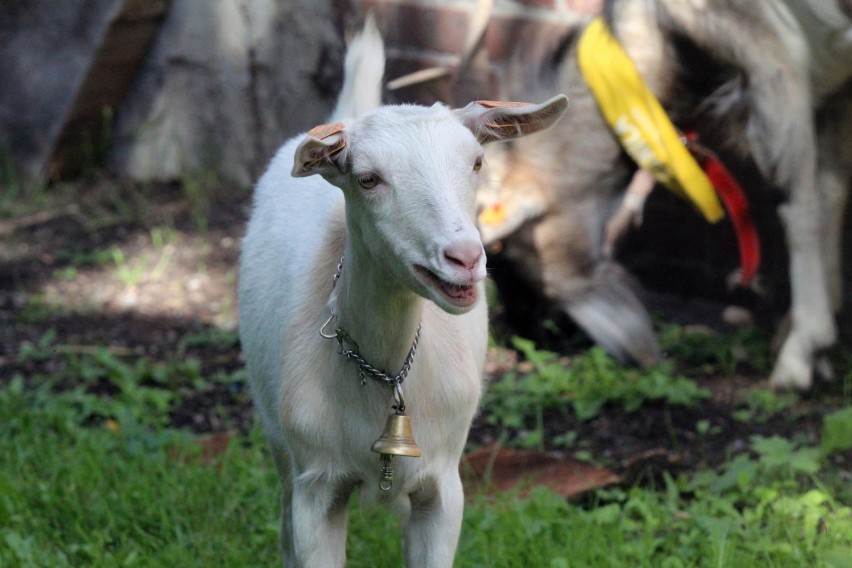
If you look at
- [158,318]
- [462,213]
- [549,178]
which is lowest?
[158,318]

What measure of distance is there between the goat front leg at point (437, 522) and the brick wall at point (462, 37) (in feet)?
7.61

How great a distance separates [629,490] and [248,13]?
355 cm

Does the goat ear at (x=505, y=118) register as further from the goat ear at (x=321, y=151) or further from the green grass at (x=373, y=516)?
the green grass at (x=373, y=516)

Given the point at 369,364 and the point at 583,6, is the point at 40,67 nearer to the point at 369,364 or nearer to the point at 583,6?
the point at 583,6

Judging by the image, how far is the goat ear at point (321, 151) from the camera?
2.20m

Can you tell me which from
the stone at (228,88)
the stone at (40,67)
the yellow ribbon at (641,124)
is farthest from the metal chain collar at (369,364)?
the stone at (40,67)

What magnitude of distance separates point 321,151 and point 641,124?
2.22 m

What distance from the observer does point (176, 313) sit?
5195 mm

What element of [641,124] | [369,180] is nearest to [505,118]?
[369,180]

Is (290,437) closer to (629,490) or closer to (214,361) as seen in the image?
(629,490)

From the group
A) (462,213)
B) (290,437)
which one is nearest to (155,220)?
(290,437)

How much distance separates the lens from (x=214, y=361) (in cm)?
474

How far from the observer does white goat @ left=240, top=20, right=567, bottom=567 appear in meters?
2.21

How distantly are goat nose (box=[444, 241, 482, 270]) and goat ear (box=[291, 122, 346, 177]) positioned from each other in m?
0.32
